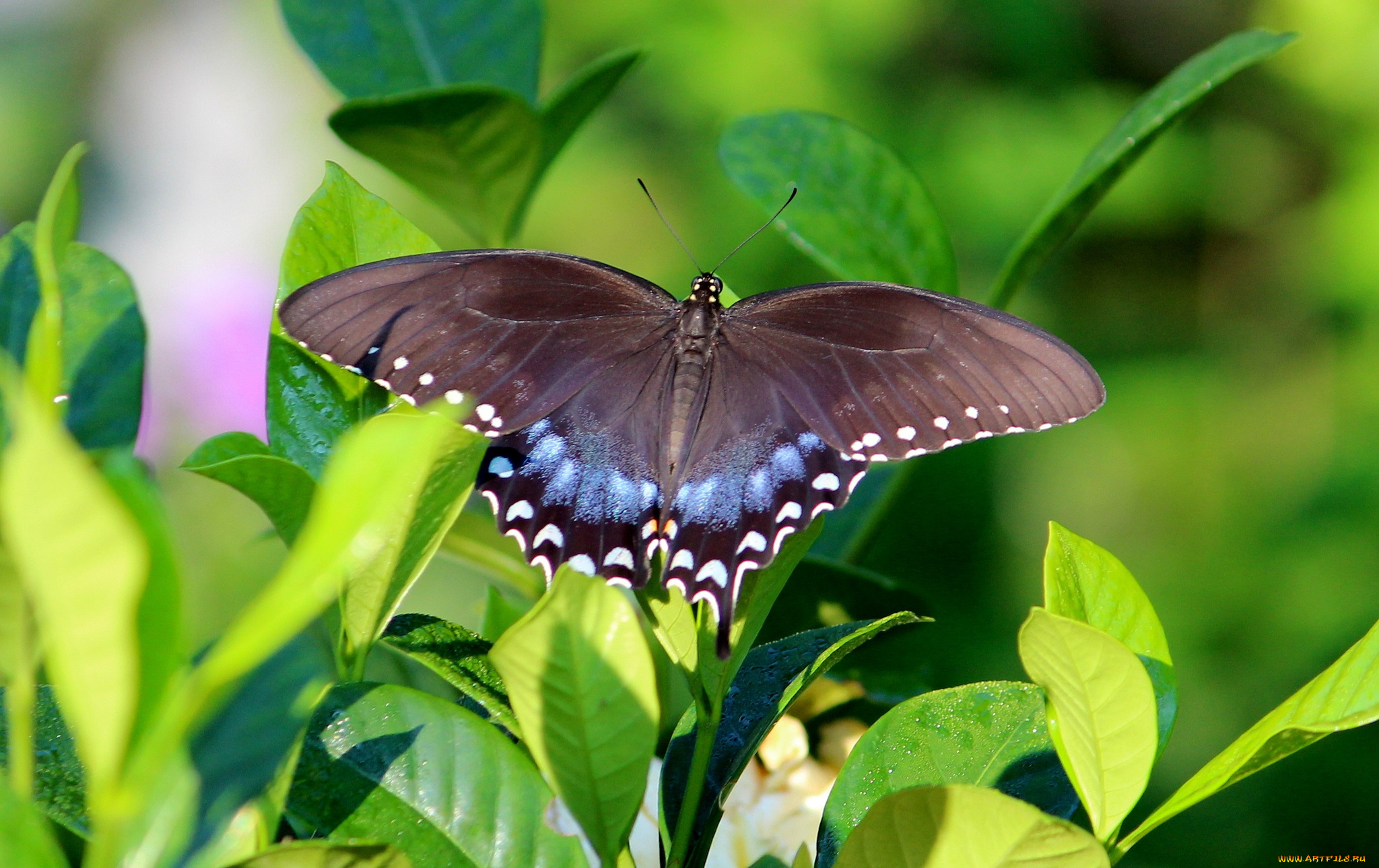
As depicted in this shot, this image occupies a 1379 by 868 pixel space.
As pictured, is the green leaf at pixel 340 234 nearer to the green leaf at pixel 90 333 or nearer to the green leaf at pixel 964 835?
the green leaf at pixel 90 333

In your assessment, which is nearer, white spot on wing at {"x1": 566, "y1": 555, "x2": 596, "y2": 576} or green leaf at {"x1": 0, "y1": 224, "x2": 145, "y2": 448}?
green leaf at {"x1": 0, "y1": 224, "x2": 145, "y2": 448}

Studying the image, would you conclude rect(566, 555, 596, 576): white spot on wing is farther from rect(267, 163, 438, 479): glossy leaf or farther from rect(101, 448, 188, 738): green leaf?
rect(101, 448, 188, 738): green leaf

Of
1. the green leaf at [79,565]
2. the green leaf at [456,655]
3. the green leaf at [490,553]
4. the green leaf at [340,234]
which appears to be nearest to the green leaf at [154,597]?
the green leaf at [79,565]

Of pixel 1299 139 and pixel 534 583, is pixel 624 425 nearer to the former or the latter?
pixel 534 583

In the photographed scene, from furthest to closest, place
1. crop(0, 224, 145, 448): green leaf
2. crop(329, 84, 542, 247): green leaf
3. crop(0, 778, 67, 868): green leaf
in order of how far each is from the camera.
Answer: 1. crop(329, 84, 542, 247): green leaf
2. crop(0, 224, 145, 448): green leaf
3. crop(0, 778, 67, 868): green leaf

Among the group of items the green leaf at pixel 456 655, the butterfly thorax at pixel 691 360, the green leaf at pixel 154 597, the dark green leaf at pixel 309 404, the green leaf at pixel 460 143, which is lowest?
the green leaf at pixel 456 655

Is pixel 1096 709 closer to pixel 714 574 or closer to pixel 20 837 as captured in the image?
pixel 714 574

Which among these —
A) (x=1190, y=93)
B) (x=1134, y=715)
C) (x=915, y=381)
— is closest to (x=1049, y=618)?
(x=1134, y=715)

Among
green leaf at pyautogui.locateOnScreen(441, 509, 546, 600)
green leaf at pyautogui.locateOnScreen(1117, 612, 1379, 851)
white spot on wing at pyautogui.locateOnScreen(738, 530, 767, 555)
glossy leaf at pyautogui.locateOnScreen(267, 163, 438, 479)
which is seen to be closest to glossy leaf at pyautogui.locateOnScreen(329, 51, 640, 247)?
glossy leaf at pyautogui.locateOnScreen(267, 163, 438, 479)

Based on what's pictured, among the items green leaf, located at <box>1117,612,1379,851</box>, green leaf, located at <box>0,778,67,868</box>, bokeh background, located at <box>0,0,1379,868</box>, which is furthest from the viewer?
bokeh background, located at <box>0,0,1379,868</box>
